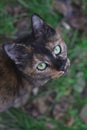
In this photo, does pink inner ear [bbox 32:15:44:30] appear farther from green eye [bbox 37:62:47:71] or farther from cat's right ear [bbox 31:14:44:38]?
green eye [bbox 37:62:47:71]

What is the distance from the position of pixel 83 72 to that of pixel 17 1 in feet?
2.53

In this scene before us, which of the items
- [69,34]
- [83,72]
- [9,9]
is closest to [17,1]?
[9,9]

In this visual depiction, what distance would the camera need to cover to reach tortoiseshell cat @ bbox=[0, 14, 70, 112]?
2.20m

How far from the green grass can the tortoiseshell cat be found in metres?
0.45

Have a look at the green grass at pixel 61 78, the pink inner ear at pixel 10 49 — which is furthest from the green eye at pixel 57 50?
the green grass at pixel 61 78

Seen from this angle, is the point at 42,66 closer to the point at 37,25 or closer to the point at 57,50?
the point at 57,50

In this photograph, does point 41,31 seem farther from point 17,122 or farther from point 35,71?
point 17,122

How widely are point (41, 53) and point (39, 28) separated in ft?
0.49

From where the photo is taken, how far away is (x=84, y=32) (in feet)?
10.5

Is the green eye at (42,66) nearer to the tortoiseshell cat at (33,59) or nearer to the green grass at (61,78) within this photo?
the tortoiseshell cat at (33,59)

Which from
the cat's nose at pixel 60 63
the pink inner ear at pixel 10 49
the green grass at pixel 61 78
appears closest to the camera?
the pink inner ear at pixel 10 49

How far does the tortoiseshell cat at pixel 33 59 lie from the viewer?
2197mm

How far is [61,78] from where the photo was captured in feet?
9.73

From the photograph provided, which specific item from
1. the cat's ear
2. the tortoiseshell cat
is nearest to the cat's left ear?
the tortoiseshell cat
